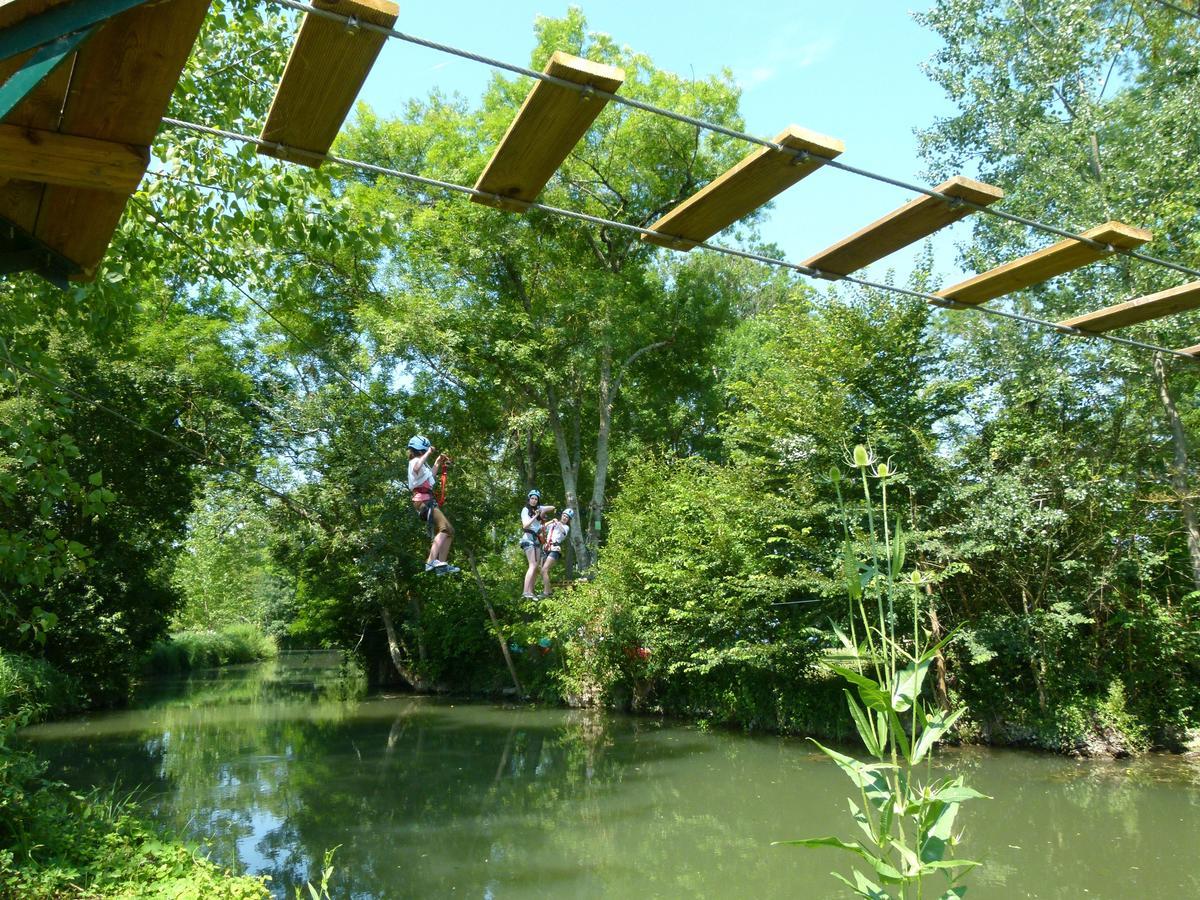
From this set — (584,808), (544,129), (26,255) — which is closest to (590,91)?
(544,129)

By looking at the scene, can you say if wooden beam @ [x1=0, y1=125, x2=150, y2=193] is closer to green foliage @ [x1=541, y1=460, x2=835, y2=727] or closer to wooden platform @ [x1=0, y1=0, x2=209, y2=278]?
wooden platform @ [x1=0, y1=0, x2=209, y2=278]

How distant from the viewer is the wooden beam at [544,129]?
9.45ft

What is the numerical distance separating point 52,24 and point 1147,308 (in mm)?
4375

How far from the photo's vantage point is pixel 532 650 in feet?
73.1

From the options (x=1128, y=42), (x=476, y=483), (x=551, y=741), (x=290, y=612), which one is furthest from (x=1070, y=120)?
(x=290, y=612)

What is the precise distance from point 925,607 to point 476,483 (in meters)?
12.1

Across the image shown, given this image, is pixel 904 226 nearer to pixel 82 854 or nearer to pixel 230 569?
pixel 82 854

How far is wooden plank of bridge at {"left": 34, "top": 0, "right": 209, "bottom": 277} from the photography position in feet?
7.81

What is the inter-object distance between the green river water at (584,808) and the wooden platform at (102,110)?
603 centimetres

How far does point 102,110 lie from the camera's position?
8.63 feet

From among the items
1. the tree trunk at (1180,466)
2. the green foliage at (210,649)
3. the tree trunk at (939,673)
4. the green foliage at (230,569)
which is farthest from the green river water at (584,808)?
the green foliage at (210,649)

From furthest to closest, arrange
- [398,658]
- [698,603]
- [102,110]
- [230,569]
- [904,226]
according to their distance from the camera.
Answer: [230,569] < [398,658] < [698,603] < [904,226] < [102,110]

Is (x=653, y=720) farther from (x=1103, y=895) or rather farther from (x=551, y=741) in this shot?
(x=1103, y=895)

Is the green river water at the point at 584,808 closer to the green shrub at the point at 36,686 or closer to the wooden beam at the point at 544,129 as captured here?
the green shrub at the point at 36,686
